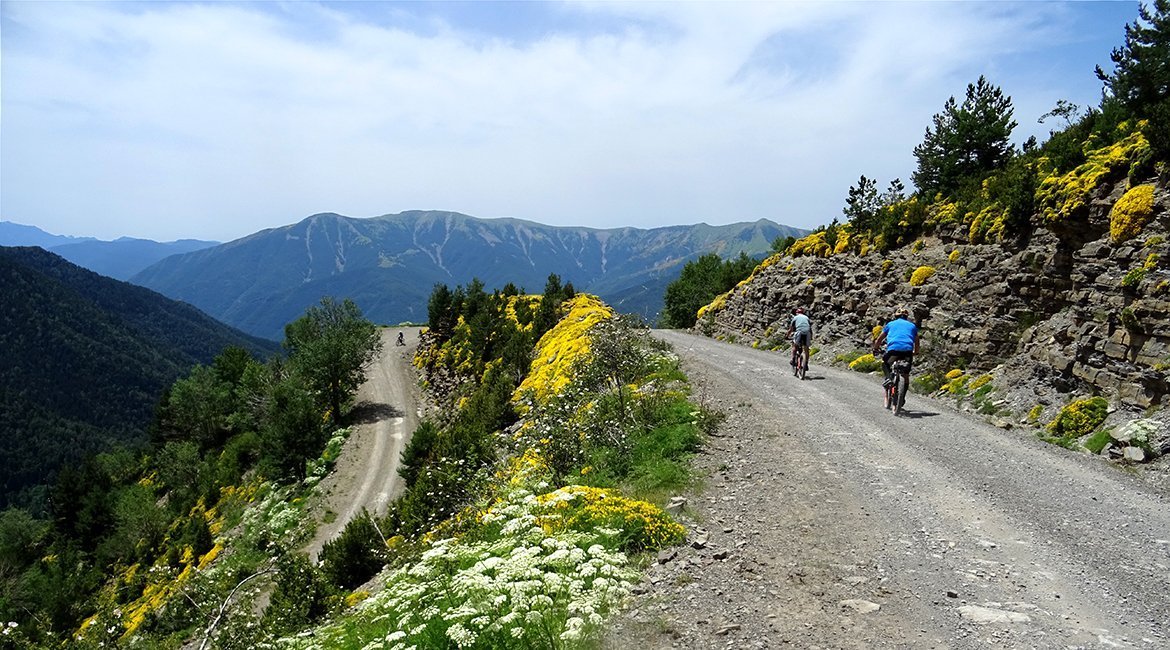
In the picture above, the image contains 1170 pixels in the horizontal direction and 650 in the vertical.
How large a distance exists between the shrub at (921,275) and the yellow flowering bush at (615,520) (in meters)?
15.3

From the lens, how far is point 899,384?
12.3 metres

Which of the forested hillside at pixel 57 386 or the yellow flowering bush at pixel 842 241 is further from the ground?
the yellow flowering bush at pixel 842 241

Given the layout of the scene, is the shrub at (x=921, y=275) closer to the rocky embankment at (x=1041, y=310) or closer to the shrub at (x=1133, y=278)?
the rocky embankment at (x=1041, y=310)

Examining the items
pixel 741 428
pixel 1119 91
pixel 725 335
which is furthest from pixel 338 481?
pixel 1119 91

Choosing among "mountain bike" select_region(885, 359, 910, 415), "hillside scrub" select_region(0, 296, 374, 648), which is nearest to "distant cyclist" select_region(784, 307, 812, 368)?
"mountain bike" select_region(885, 359, 910, 415)

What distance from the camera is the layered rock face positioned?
10375mm

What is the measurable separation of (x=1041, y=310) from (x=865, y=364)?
550 centimetres

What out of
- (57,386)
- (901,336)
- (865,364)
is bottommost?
(57,386)

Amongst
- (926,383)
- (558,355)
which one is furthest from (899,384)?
(558,355)

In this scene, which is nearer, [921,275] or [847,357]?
[921,275]

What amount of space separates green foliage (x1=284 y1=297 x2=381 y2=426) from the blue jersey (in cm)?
4021

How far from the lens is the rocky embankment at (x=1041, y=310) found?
10320 mm

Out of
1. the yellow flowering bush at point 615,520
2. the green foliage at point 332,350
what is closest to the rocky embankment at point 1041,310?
the yellow flowering bush at point 615,520

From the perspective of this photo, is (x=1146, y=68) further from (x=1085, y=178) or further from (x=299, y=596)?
(x=299, y=596)
